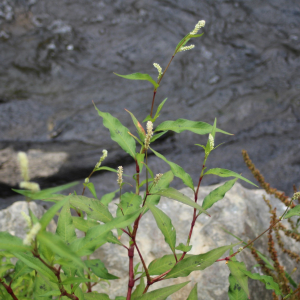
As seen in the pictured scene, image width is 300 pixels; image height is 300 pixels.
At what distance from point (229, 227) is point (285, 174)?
7.28 ft

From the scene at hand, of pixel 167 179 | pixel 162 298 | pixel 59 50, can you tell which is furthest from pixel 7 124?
pixel 162 298

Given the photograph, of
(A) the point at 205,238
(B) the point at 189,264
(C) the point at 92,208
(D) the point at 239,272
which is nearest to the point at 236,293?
(D) the point at 239,272

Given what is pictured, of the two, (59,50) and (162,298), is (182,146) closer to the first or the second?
(59,50)

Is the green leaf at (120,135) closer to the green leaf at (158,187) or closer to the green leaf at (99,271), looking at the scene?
the green leaf at (158,187)

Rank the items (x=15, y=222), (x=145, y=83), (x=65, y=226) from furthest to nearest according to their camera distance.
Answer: (x=145, y=83) < (x=15, y=222) < (x=65, y=226)

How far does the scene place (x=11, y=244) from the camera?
88cm

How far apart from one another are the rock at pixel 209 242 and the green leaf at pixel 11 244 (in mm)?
1252

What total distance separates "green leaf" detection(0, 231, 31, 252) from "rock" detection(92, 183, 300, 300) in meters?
1.25

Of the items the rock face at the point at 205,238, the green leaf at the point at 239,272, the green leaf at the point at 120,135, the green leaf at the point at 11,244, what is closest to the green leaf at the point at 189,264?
the green leaf at the point at 239,272

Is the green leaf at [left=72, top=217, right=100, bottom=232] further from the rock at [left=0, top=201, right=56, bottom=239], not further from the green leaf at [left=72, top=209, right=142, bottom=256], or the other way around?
the rock at [left=0, top=201, right=56, bottom=239]

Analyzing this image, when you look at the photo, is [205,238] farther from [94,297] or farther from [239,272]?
[94,297]

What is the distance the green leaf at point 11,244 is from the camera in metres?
0.86

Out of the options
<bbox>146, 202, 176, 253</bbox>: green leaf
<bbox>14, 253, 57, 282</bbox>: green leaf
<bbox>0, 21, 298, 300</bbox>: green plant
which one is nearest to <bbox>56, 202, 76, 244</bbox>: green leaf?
<bbox>0, 21, 298, 300</bbox>: green plant

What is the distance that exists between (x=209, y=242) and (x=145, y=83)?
3.49 metres
